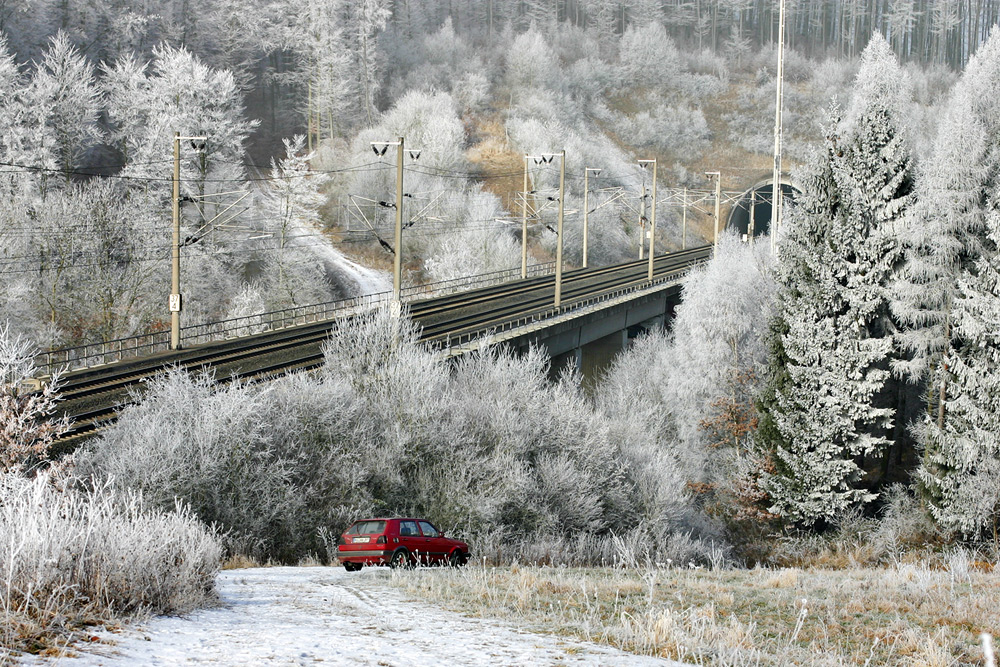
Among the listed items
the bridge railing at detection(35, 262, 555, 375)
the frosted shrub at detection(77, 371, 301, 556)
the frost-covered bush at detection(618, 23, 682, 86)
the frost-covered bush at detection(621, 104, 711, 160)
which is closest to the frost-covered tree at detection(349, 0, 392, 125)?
the bridge railing at detection(35, 262, 555, 375)

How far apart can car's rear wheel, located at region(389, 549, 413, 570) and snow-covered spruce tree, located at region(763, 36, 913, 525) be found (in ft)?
55.5

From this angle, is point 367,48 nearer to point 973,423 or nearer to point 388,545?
point 973,423

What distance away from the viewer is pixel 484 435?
28.8 metres

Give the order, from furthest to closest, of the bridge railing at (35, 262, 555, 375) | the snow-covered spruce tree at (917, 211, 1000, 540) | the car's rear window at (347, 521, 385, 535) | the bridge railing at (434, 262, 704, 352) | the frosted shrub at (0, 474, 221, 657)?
1. the bridge railing at (434, 262, 704, 352)
2. the bridge railing at (35, 262, 555, 375)
3. the snow-covered spruce tree at (917, 211, 1000, 540)
4. the car's rear window at (347, 521, 385, 535)
5. the frosted shrub at (0, 474, 221, 657)

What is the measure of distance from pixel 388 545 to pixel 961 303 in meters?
19.5

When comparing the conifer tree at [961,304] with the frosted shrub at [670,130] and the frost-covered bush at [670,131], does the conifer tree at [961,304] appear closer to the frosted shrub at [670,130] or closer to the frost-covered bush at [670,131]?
the frost-covered bush at [670,131]

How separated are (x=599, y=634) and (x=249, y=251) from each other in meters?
57.6

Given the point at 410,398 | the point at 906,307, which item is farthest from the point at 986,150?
the point at 410,398

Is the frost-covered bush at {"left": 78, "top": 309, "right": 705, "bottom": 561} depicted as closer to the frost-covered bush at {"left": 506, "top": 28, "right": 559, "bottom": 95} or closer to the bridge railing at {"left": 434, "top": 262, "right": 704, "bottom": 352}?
the bridge railing at {"left": 434, "top": 262, "right": 704, "bottom": 352}

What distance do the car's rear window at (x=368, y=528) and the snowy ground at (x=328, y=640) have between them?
633 centimetres

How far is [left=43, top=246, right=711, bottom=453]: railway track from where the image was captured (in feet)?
81.4

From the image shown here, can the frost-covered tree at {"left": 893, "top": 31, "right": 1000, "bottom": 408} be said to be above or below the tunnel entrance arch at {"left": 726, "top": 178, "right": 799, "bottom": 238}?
above

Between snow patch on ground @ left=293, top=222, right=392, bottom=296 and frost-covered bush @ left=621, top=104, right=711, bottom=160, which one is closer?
snow patch on ground @ left=293, top=222, right=392, bottom=296

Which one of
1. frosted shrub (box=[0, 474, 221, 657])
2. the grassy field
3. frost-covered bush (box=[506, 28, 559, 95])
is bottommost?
the grassy field
